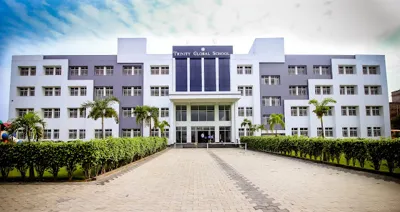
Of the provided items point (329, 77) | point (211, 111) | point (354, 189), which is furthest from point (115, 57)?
point (354, 189)

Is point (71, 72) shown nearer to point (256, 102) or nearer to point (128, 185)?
point (256, 102)

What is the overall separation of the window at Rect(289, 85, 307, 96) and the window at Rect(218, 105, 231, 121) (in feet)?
28.7

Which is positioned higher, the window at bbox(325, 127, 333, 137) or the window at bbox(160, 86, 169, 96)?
the window at bbox(160, 86, 169, 96)

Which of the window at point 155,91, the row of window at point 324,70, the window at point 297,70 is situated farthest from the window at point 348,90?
the window at point 155,91

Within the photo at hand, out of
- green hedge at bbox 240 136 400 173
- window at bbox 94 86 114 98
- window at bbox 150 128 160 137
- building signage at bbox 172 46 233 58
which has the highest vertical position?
building signage at bbox 172 46 233 58

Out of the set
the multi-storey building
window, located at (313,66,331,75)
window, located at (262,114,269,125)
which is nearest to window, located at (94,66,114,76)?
the multi-storey building

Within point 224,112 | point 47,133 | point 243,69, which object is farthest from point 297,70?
point 47,133

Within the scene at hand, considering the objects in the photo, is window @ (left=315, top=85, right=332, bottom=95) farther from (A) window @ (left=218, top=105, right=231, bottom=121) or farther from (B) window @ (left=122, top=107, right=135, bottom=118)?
(B) window @ (left=122, top=107, right=135, bottom=118)

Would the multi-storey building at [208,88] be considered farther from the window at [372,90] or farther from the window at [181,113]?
the window at [372,90]

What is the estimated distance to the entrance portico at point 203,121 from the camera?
35969 mm

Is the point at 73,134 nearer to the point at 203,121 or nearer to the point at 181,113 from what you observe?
the point at 181,113

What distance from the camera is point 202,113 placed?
3644cm

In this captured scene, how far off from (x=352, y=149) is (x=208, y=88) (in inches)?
1012

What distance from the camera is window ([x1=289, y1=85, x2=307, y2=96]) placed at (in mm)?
36438
